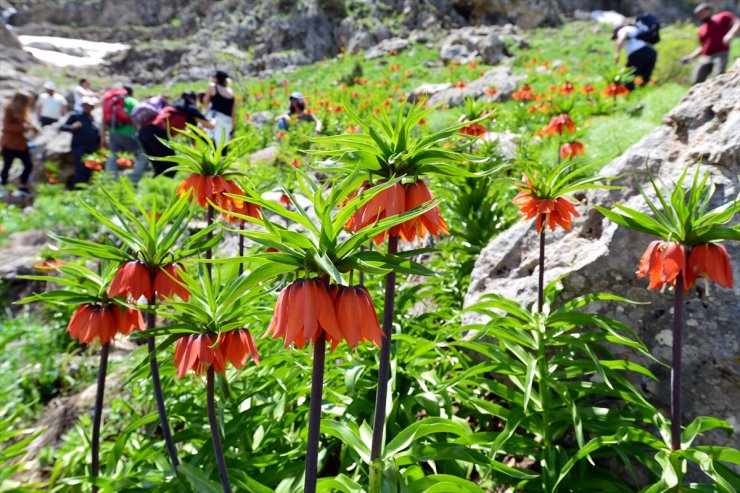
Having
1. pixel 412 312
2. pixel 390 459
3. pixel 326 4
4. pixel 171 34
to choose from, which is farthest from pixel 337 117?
pixel 171 34

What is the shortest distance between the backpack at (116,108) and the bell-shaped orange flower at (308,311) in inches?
336

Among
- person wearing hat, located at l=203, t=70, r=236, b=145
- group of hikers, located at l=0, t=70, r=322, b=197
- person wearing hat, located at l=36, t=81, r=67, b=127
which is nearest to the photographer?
person wearing hat, located at l=203, t=70, r=236, b=145

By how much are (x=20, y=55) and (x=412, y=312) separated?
32.7 m

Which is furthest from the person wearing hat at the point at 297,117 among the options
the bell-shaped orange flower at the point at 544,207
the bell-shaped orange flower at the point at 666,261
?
the bell-shaped orange flower at the point at 666,261

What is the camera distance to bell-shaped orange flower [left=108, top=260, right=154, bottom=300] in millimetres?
1650

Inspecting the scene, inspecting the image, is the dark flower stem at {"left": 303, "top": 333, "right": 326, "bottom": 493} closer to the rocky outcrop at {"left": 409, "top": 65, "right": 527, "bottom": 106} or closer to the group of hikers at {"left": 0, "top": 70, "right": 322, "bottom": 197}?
the group of hikers at {"left": 0, "top": 70, "right": 322, "bottom": 197}

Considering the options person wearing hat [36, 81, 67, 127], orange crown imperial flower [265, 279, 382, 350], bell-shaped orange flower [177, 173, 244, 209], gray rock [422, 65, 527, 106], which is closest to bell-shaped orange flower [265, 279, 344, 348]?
orange crown imperial flower [265, 279, 382, 350]

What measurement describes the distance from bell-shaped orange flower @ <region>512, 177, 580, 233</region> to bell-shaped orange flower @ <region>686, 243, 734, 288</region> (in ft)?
2.26

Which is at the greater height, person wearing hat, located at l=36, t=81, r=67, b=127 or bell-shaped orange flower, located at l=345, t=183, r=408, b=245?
person wearing hat, located at l=36, t=81, r=67, b=127

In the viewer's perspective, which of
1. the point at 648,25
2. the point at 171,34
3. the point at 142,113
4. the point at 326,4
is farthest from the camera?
the point at 171,34

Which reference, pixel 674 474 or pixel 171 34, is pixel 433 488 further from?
pixel 171 34

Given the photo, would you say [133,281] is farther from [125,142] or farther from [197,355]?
[125,142]

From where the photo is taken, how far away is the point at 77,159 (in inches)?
367

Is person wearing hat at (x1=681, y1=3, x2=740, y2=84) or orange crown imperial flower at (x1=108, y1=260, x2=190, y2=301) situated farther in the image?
person wearing hat at (x1=681, y1=3, x2=740, y2=84)
